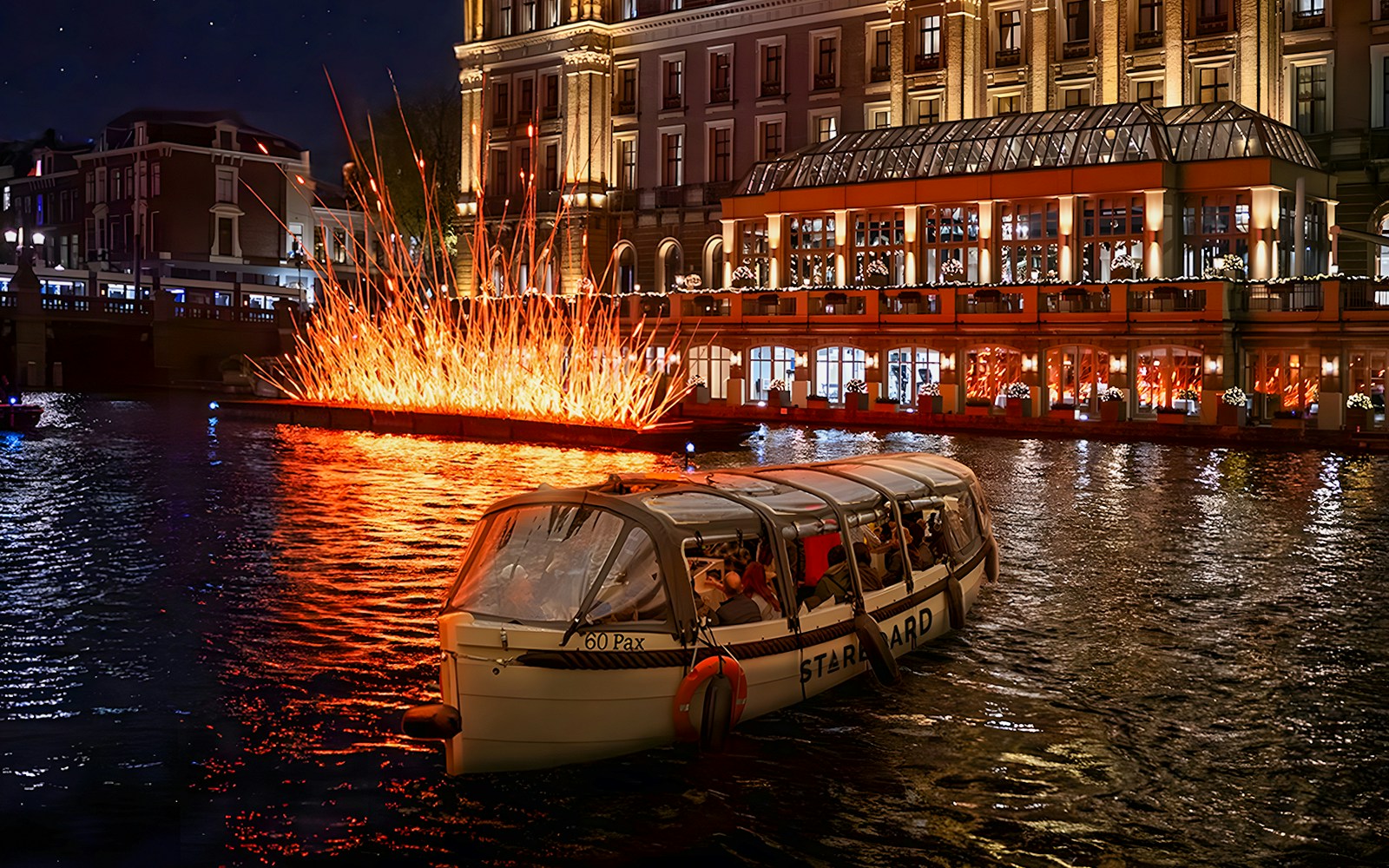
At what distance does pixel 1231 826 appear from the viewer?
1245 cm

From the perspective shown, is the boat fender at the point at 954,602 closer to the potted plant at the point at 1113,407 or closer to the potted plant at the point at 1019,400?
the potted plant at the point at 1113,407

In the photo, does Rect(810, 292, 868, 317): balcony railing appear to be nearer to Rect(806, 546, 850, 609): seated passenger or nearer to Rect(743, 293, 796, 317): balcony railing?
Rect(743, 293, 796, 317): balcony railing

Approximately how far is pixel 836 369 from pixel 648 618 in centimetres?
4782

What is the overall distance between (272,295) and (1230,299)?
7355 cm

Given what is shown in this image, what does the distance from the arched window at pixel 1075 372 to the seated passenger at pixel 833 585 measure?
38521 millimetres

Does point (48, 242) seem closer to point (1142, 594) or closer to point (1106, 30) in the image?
point (1106, 30)

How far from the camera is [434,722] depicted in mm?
12961

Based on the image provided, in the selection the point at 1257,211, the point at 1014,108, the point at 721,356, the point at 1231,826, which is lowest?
the point at 1231,826

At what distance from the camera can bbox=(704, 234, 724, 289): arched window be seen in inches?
3063

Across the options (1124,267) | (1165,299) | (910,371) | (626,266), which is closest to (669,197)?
(626,266)

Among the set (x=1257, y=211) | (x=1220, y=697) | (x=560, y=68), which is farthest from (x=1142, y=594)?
(x=560, y=68)

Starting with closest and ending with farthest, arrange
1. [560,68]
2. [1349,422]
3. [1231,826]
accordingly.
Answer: [1231,826] < [1349,422] < [560,68]

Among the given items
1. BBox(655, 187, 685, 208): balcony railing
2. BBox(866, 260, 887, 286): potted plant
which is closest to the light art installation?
BBox(866, 260, 887, 286): potted plant

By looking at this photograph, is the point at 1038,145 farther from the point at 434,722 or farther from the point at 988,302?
the point at 434,722
